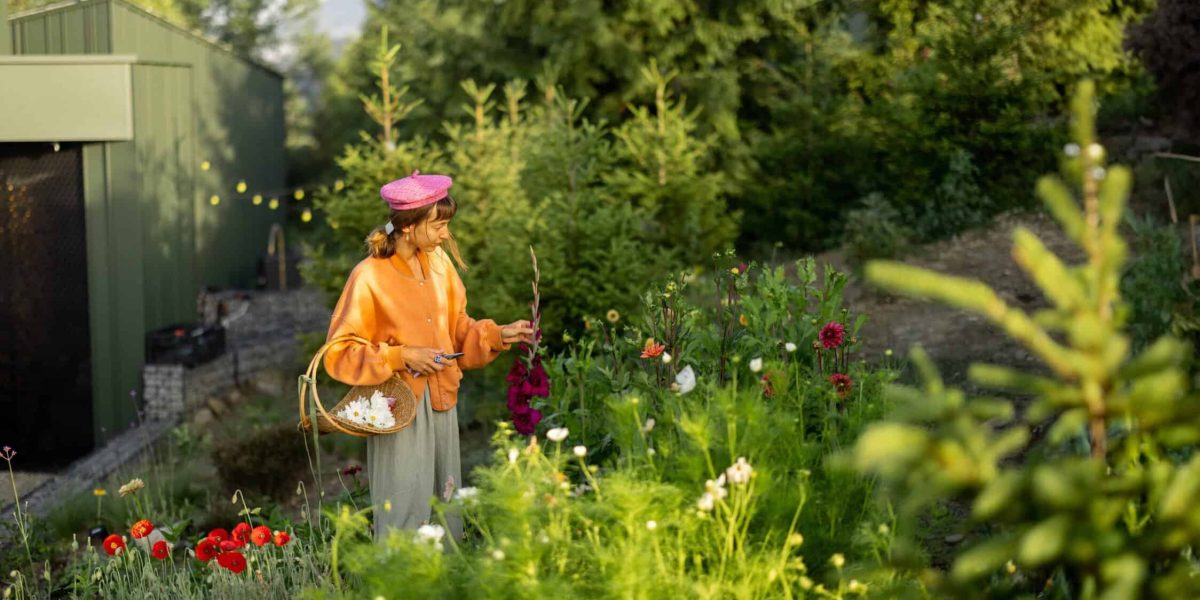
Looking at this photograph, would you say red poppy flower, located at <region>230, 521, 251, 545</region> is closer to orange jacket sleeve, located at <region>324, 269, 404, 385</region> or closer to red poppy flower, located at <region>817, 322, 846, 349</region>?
orange jacket sleeve, located at <region>324, 269, 404, 385</region>

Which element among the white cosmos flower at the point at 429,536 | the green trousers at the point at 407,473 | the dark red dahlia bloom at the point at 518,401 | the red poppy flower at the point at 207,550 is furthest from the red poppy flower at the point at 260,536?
the white cosmos flower at the point at 429,536

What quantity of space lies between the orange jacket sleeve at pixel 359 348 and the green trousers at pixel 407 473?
22 centimetres

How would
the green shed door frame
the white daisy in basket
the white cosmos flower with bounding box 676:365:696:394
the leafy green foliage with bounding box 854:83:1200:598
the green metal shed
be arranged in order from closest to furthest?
the leafy green foliage with bounding box 854:83:1200:598
the white cosmos flower with bounding box 676:365:696:394
the white daisy in basket
the green metal shed
the green shed door frame

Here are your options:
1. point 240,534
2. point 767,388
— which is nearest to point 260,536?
point 240,534

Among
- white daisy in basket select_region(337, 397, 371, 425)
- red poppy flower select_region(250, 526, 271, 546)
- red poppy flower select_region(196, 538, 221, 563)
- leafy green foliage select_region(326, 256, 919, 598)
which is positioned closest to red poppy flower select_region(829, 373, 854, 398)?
leafy green foliage select_region(326, 256, 919, 598)

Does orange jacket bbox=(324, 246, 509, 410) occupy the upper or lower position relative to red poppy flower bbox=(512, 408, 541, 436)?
upper

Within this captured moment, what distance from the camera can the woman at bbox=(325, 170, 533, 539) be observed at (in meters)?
4.15

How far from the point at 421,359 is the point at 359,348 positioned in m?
0.20

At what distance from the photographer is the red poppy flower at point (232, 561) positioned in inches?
162

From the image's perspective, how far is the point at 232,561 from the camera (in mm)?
4129

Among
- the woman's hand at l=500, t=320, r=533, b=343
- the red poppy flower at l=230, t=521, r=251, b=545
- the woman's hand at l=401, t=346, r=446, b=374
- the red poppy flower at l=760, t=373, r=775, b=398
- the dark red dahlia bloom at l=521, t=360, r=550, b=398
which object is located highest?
the woman's hand at l=500, t=320, r=533, b=343

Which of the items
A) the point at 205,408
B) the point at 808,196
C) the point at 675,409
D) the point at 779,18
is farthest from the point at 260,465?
the point at 779,18

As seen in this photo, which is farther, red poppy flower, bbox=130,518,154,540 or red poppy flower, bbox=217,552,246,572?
red poppy flower, bbox=130,518,154,540

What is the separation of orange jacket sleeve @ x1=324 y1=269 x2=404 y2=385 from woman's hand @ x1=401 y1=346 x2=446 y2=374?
3 cm
